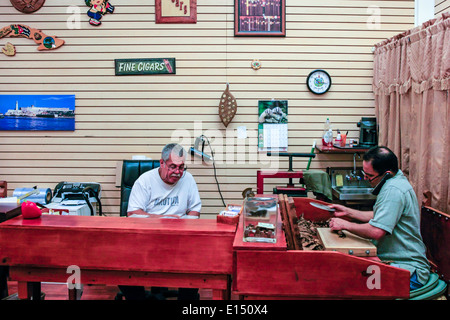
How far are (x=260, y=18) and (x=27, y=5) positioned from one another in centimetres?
300

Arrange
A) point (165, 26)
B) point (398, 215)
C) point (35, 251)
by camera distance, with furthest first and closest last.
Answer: point (165, 26), point (398, 215), point (35, 251)

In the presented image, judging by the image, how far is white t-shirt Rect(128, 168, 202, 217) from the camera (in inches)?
128

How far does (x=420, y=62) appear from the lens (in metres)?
3.61

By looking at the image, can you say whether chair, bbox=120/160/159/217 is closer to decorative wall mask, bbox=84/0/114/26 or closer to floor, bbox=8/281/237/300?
floor, bbox=8/281/237/300

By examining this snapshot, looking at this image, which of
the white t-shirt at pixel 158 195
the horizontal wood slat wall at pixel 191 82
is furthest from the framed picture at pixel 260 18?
the white t-shirt at pixel 158 195

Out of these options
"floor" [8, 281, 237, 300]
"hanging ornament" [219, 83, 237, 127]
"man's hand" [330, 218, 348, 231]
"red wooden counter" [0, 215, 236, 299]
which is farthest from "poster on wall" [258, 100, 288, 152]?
"red wooden counter" [0, 215, 236, 299]

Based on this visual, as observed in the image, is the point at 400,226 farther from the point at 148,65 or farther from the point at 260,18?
the point at 148,65

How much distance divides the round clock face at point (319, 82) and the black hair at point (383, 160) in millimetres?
2261

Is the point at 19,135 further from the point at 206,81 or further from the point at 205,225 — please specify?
the point at 205,225

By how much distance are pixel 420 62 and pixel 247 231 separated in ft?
9.01

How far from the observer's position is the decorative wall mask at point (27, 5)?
4750 millimetres

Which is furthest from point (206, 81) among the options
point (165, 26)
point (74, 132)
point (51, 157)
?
point (51, 157)

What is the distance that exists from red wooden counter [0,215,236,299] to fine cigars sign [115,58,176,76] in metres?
2.96

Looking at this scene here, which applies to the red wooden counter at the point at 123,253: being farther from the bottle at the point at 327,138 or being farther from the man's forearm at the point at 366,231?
the bottle at the point at 327,138
